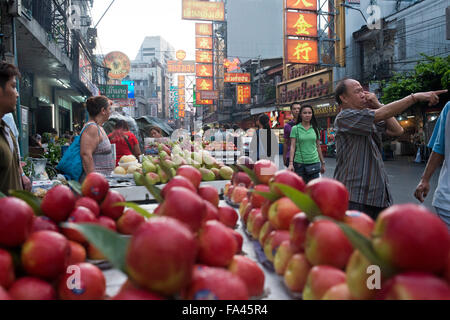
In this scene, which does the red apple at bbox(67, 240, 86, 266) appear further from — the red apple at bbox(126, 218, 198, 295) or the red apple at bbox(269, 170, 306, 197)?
the red apple at bbox(269, 170, 306, 197)

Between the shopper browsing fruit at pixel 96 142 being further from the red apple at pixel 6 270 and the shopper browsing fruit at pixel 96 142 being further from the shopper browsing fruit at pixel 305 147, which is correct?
the red apple at pixel 6 270

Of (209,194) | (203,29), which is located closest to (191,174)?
(209,194)

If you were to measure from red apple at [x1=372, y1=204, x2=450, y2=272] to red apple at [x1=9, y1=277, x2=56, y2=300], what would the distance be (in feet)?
2.90

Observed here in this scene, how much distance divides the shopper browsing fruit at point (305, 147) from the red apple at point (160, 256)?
5090 mm

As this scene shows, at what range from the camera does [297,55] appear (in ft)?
67.7

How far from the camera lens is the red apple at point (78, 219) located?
4.34ft

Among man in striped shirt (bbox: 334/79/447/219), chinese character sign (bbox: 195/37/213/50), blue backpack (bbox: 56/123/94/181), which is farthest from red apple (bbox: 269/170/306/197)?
chinese character sign (bbox: 195/37/213/50)

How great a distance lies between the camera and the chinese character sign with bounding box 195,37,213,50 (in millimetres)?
41812

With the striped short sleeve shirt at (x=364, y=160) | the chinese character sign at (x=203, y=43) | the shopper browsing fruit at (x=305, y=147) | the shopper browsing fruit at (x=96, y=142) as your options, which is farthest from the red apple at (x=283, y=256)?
the chinese character sign at (x=203, y=43)

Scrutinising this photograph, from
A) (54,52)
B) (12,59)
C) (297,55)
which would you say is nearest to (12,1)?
(12,59)

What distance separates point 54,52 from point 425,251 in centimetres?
1272

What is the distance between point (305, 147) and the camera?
581 centimetres

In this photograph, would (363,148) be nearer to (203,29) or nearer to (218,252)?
(218,252)
